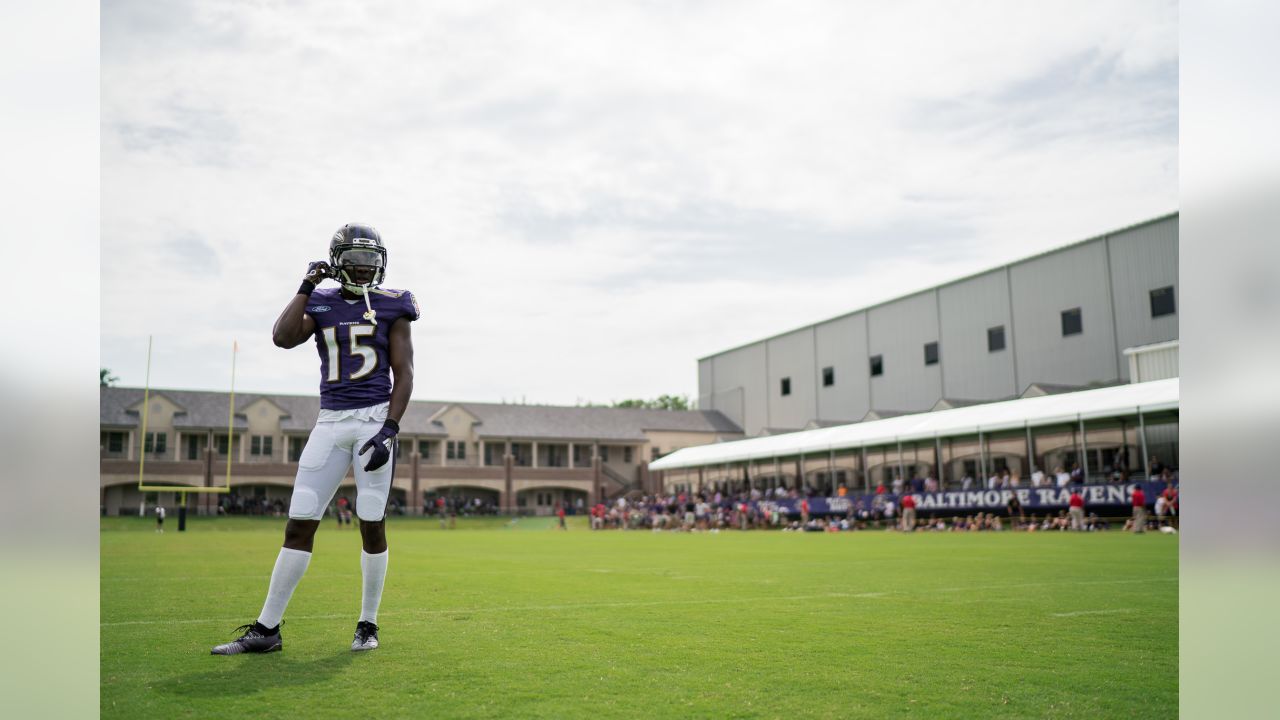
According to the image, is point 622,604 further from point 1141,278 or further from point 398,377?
point 1141,278

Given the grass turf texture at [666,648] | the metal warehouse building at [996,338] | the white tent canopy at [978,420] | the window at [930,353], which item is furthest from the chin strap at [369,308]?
the window at [930,353]

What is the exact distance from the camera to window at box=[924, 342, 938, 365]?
180 ft

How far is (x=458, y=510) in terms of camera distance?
227 ft

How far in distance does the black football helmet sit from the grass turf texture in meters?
2.29

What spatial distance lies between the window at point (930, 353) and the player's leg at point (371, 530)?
51.9 meters

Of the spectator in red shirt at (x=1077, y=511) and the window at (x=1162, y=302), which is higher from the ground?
the window at (x=1162, y=302)

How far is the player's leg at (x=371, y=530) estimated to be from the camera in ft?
19.5

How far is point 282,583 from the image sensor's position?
5848 millimetres

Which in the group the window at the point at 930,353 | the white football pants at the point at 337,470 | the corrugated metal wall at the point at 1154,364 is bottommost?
the white football pants at the point at 337,470

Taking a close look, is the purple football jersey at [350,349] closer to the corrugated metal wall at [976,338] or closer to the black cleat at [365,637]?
the black cleat at [365,637]

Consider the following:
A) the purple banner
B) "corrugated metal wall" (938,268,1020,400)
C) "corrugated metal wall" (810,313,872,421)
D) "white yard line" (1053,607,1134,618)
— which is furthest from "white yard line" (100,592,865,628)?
"corrugated metal wall" (810,313,872,421)

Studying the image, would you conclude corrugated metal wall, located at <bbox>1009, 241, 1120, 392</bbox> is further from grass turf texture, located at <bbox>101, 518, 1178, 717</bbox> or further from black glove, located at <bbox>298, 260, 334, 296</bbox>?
black glove, located at <bbox>298, 260, 334, 296</bbox>

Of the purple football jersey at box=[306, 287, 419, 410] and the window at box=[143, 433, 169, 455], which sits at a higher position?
the window at box=[143, 433, 169, 455]

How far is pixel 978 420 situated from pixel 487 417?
46.7 metres
